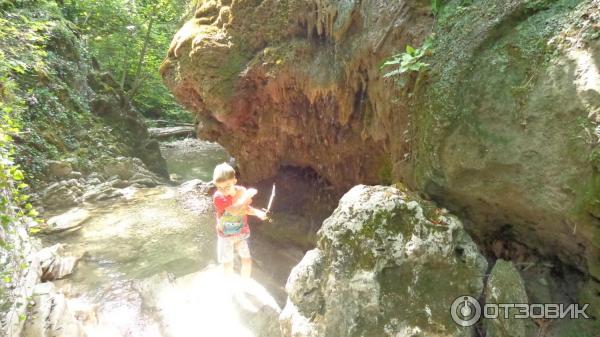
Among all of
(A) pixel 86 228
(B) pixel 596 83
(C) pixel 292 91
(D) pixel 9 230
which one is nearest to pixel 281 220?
(C) pixel 292 91

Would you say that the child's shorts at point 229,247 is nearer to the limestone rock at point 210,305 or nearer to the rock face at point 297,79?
the limestone rock at point 210,305

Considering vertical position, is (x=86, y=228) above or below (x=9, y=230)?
below

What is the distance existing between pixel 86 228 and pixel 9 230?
426cm

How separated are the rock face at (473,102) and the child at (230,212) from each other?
Result: 1795 mm

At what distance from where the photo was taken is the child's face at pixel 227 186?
3920 mm

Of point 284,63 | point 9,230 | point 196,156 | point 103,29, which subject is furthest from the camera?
point 196,156

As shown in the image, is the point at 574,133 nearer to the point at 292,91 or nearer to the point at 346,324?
the point at 346,324

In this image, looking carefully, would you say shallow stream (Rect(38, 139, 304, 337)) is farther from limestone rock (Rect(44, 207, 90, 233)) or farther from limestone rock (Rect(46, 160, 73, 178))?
limestone rock (Rect(46, 160, 73, 178))

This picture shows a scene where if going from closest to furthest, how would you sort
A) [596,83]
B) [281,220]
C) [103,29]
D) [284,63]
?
1. [596,83]
2. [284,63]
3. [281,220]
4. [103,29]

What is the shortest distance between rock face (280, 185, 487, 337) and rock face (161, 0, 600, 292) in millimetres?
475

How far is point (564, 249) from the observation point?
2.58 metres

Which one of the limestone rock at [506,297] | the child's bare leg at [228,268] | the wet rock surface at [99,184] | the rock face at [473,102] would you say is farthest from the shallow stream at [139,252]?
the limestone rock at [506,297]

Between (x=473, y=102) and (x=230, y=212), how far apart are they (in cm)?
271

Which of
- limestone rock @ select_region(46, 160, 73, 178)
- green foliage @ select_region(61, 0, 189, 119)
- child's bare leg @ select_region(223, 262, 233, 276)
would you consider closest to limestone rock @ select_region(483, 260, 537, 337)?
child's bare leg @ select_region(223, 262, 233, 276)
